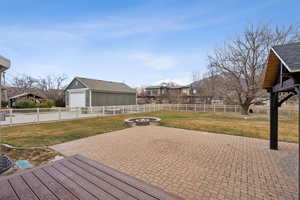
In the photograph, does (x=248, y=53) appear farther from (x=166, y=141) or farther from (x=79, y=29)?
(x=79, y=29)

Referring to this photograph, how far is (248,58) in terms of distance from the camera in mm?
14805

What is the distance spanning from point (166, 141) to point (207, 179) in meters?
2.88

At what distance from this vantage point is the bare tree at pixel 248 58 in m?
14.2

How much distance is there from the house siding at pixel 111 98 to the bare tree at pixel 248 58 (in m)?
14.0

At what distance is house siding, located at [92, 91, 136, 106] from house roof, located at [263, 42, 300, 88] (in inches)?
685

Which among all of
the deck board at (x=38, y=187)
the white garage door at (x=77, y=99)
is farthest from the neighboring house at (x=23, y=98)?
the deck board at (x=38, y=187)

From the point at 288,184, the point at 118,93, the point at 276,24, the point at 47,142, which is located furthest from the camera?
the point at 118,93

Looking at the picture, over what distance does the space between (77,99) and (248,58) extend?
21296 millimetres

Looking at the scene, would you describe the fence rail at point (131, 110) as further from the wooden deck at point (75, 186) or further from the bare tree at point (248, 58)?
the wooden deck at point (75, 186)

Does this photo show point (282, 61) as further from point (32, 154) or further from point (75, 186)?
point (32, 154)

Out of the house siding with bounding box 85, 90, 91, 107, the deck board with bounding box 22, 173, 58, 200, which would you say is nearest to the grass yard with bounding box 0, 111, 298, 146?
the deck board with bounding box 22, 173, 58, 200

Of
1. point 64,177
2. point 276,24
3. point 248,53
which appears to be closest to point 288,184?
point 64,177

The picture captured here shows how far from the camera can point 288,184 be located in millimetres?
2695

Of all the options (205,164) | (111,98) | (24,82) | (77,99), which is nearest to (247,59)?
(205,164)
